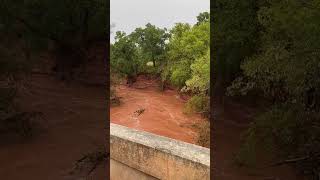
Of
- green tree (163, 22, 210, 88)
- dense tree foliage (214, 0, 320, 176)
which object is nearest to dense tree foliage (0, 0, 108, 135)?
dense tree foliage (214, 0, 320, 176)

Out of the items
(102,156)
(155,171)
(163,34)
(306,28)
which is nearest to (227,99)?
(155,171)

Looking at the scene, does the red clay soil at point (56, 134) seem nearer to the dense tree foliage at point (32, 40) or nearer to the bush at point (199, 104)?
the dense tree foliage at point (32, 40)

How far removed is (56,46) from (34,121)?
0.53m

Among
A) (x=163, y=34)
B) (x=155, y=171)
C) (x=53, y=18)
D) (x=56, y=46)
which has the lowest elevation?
(x=155, y=171)

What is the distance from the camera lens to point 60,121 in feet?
8.20

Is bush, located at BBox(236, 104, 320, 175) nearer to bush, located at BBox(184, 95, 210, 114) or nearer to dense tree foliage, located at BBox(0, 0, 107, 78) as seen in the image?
dense tree foliage, located at BBox(0, 0, 107, 78)

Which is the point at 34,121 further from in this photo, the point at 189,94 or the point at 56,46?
the point at 189,94

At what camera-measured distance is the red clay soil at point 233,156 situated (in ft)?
11.4

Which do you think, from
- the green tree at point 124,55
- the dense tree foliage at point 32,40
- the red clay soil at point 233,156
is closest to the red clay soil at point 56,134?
the dense tree foliage at point 32,40

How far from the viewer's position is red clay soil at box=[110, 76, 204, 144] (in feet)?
32.6

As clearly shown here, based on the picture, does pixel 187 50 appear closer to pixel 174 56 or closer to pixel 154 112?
pixel 174 56

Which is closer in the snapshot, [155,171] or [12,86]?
[12,86]

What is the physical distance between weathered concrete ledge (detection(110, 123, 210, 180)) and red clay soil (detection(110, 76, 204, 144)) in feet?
11.9

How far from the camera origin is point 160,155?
15.3 ft
